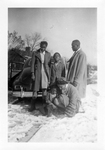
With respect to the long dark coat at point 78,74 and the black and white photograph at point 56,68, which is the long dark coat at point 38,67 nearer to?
the black and white photograph at point 56,68

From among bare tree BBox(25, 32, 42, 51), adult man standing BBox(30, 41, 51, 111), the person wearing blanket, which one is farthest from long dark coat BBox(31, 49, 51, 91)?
the person wearing blanket

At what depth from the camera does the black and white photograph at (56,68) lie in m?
2.53

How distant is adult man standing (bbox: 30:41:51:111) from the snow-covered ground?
0.68 ft

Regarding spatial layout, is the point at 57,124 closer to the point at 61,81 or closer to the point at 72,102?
the point at 72,102

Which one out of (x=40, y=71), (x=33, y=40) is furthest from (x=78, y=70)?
(x=33, y=40)

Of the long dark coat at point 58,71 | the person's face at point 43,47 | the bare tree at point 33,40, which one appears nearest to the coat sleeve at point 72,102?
the long dark coat at point 58,71

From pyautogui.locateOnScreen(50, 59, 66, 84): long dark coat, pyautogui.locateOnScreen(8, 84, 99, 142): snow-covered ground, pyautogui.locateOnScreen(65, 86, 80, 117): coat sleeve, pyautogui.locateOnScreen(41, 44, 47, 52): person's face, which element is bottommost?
pyautogui.locateOnScreen(8, 84, 99, 142): snow-covered ground

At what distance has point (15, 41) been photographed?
2541 millimetres

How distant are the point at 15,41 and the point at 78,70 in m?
1.06

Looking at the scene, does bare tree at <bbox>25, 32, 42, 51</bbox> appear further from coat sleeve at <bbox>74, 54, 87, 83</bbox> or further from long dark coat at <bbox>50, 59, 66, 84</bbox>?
coat sleeve at <bbox>74, 54, 87, 83</bbox>

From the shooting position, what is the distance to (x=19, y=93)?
2.58 metres

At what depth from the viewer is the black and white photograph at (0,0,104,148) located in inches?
99.5

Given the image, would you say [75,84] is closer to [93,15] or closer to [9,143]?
[93,15]
